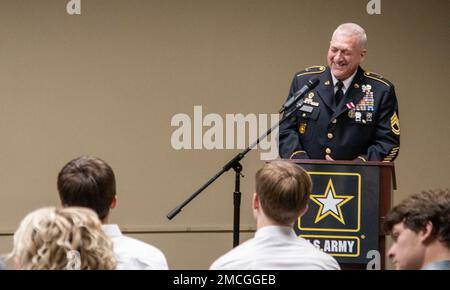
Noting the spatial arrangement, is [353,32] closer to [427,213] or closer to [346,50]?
[346,50]

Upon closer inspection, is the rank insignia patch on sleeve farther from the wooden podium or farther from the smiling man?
the wooden podium

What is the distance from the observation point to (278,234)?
3164mm

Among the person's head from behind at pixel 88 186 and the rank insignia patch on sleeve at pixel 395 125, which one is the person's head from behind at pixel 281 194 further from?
the rank insignia patch on sleeve at pixel 395 125

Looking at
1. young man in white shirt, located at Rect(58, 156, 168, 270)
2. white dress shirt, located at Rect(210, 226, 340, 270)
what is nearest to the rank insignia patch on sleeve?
white dress shirt, located at Rect(210, 226, 340, 270)

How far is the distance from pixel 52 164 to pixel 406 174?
2.61m

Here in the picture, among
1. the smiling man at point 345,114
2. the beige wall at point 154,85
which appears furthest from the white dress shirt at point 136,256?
the beige wall at point 154,85

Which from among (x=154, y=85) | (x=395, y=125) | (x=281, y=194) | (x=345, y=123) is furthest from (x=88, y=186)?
(x=154, y=85)

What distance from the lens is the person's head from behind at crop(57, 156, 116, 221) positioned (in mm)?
3314

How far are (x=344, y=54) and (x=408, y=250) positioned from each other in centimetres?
210

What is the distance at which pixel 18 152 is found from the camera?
21.7 ft

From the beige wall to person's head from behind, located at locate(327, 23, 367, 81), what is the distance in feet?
6.41
